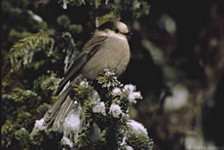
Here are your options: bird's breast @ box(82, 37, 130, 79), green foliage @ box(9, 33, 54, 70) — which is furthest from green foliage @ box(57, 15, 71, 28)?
bird's breast @ box(82, 37, 130, 79)

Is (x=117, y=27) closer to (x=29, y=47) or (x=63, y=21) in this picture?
(x=63, y=21)

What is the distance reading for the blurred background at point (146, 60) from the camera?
3630mm

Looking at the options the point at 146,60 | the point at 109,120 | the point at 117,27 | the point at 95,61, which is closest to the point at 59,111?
the point at 95,61

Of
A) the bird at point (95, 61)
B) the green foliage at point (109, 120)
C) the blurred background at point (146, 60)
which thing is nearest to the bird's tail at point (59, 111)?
the bird at point (95, 61)

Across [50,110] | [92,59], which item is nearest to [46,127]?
[50,110]

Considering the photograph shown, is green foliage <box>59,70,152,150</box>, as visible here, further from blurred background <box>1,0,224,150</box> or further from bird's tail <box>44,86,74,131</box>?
blurred background <box>1,0,224,150</box>

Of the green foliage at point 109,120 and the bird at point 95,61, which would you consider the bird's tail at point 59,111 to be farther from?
the green foliage at point 109,120

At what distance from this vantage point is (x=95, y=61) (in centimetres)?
348

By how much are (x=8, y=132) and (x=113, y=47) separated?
0.99 m

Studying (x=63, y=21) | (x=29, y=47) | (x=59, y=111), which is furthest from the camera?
(x=63, y=21)

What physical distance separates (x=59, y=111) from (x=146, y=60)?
1.37m

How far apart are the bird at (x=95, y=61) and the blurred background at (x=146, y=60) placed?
0.14 metres

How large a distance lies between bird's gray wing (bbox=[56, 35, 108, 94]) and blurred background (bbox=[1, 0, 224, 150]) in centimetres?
18

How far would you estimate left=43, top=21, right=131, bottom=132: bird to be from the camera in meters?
3.37
